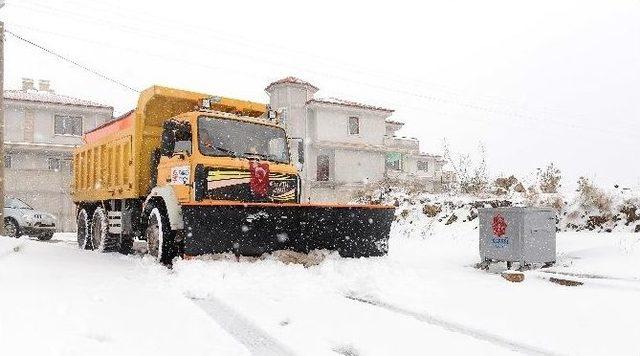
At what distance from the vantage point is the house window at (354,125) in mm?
33125

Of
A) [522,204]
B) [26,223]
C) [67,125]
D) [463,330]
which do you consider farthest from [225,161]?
→ [67,125]

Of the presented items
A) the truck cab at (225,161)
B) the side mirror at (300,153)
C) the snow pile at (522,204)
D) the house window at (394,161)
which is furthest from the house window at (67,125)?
the side mirror at (300,153)

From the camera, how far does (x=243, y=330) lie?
4066 millimetres

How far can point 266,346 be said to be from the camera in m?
3.61

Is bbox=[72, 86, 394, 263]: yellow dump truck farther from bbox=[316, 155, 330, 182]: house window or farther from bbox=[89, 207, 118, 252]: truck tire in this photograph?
bbox=[316, 155, 330, 182]: house window

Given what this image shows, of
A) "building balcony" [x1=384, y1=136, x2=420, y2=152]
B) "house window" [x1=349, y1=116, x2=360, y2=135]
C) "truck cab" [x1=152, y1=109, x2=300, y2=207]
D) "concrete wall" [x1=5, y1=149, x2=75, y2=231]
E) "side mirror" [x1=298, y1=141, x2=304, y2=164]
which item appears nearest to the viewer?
"truck cab" [x1=152, y1=109, x2=300, y2=207]

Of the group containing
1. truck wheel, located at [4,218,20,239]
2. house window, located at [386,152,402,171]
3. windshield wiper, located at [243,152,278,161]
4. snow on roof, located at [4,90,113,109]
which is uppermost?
snow on roof, located at [4,90,113,109]

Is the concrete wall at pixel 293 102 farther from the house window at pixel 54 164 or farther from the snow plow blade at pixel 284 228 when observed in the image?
the snow plow blade at pixel 284 228

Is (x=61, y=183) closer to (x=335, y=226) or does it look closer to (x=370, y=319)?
(x=335, y=226)

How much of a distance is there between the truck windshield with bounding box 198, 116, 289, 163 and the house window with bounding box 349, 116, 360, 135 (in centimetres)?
2525

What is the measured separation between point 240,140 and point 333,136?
981 inches

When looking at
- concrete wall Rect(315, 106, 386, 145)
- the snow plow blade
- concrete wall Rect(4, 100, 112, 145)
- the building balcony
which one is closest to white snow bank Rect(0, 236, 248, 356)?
the snow plow blade

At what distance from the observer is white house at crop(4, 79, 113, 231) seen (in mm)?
26562

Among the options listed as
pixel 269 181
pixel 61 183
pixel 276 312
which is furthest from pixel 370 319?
pixel 61 183
